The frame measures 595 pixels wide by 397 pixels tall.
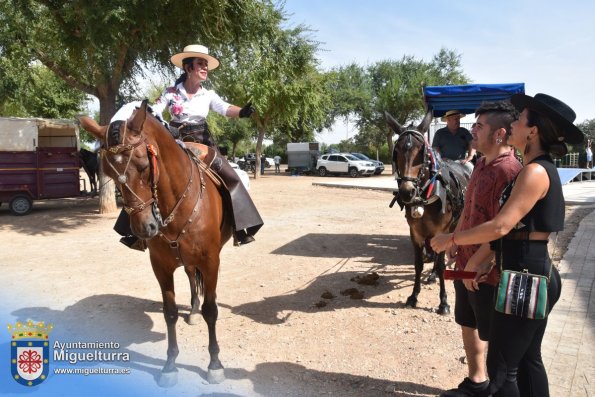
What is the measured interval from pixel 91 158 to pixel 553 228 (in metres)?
15.3

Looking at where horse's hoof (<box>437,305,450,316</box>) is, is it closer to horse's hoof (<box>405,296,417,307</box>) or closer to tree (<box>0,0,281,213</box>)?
horse's hoof (<box>405,296,417,307</box>)

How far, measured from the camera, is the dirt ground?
12.1 ft

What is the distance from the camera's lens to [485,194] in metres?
2.83

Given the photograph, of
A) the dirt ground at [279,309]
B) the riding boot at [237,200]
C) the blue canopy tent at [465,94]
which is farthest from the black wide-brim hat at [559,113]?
the blue canopy tent at [465,94]

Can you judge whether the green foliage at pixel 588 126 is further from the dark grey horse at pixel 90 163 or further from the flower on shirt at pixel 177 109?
the flower on shirt at pixel 177 109

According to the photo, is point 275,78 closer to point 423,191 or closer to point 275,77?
point 275,77

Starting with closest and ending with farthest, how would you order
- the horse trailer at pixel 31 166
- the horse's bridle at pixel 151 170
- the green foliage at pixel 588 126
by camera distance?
the horse's bridle at pixel 151 170 → the horse trailer at pixel 31 166 → the green foliage at pixel 588 126

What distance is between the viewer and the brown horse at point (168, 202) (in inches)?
114

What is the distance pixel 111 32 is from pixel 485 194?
927cm

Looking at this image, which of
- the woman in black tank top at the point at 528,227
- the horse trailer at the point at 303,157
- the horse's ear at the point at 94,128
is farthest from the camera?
the horse trailer at the point at 303,157

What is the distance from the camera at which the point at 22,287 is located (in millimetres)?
6121

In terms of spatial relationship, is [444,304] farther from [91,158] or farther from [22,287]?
[91,158]

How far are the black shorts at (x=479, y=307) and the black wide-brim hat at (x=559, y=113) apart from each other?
1.04m

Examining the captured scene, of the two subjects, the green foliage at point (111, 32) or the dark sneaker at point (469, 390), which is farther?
the green foliage at point (111, 32)
